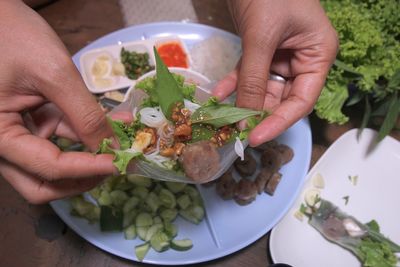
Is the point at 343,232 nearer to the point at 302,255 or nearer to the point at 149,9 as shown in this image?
the point at 302,255

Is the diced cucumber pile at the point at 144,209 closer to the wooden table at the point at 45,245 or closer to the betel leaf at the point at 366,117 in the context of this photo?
the wooden table at the point at 45,245

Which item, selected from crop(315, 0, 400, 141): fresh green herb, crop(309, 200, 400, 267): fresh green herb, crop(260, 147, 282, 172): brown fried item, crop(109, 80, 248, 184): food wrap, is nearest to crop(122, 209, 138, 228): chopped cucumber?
crop(109, 80, 248, 184): food wrap

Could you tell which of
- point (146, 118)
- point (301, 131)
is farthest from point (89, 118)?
point (301, 131)

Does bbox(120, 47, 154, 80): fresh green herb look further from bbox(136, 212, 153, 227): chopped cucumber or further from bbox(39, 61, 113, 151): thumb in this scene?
bbox(39, 61, 113, 151): thumb

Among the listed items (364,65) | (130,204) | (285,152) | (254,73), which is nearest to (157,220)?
(130,204)

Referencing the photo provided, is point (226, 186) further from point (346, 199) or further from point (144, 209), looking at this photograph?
point (346, 199)
